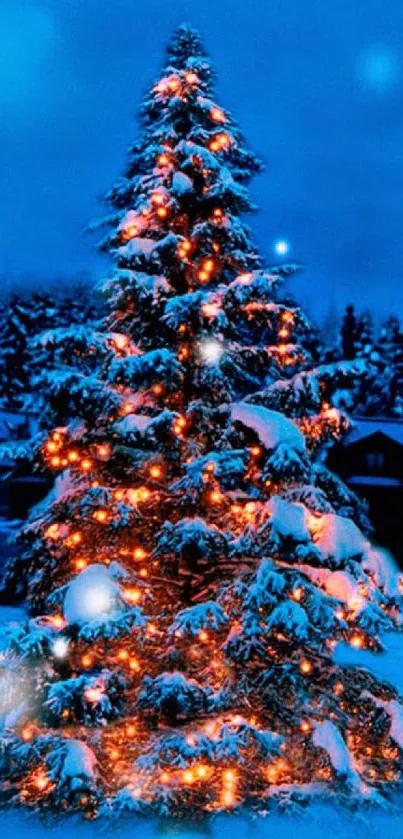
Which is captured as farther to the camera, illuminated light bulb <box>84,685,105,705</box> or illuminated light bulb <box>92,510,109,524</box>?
illuminated light bulb <box>92,510,109,524</box>

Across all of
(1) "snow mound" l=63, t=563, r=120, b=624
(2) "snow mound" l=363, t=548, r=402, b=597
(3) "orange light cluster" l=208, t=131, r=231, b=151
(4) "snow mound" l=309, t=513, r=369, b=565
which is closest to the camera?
(1) "snow mound" l=63, t=563, r=120, b=624

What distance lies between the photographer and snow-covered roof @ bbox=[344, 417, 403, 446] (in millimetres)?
31234

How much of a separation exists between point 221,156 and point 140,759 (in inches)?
271

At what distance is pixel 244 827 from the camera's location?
834 cm

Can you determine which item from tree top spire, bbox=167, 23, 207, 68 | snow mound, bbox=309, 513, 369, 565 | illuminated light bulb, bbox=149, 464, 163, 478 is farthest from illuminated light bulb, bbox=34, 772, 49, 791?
tree top spire, bbox=167, 23, 207, 68

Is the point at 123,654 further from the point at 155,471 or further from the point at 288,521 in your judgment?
the point at 288,521

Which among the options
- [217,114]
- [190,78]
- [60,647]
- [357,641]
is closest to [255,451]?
[357,641]

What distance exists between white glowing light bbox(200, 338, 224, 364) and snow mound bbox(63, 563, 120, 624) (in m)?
2.72

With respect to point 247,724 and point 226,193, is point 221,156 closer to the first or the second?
point 226,193

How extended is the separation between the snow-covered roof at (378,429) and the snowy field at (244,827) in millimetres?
22354

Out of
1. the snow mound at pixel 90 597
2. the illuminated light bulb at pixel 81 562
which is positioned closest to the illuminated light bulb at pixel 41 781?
the snow mound at pixel 90 597

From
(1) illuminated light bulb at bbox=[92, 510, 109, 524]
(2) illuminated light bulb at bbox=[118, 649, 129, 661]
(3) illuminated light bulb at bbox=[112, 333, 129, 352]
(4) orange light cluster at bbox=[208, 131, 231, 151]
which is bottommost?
(2) illuminated light bulb at bbox=[118, 649, 129, 661]

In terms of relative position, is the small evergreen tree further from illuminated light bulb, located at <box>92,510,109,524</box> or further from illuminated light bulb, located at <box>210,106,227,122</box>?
illuminated light bulb, located at <box>92,510,109,524</box>

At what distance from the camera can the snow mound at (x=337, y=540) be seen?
27.2ft
